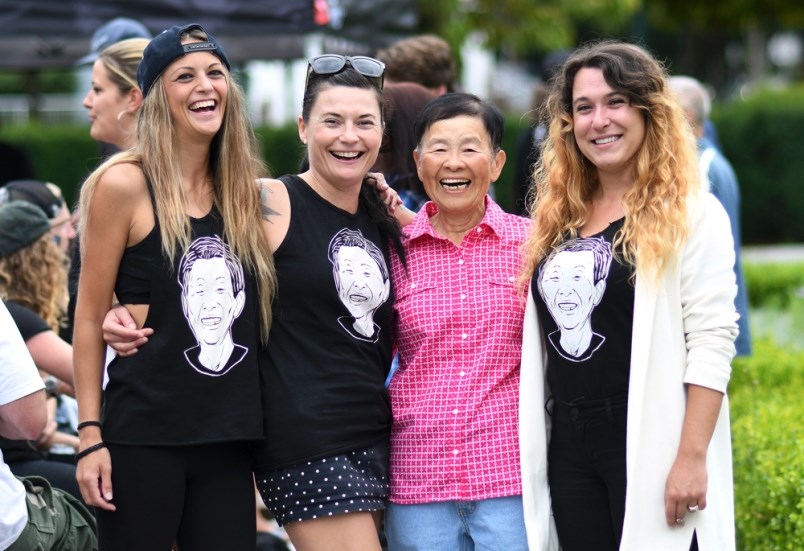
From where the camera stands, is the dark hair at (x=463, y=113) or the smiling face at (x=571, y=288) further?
the dark hair at (x=463, y=113)

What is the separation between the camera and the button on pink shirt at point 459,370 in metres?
3.44

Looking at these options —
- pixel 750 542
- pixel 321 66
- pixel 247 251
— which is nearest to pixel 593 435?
pixel 247 251

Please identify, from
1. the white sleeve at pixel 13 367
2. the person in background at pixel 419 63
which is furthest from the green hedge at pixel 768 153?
the white sleeve at pixel 13 367

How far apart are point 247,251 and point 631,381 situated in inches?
46.3

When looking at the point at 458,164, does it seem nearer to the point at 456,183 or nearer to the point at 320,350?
the point at 456,183

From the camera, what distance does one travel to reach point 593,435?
3.33m

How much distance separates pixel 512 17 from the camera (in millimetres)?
19406

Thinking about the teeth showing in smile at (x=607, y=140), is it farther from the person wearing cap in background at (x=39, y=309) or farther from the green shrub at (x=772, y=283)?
the green shrub at (x=772, y=283)

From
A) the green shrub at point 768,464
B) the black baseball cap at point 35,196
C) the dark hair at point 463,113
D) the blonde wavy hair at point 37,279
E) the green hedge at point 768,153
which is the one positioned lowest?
the green shrub at point 768,464

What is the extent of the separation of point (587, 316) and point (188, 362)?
117 cm

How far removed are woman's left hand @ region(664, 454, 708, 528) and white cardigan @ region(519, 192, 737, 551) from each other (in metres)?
0.03

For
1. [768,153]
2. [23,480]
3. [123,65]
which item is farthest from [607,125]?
[768,153]

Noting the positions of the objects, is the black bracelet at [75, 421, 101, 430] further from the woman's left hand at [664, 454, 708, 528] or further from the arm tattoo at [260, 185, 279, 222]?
the woman's left hand at [664, 454, 708, 528]

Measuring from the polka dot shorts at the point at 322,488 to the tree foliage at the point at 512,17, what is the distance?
44.4ft
